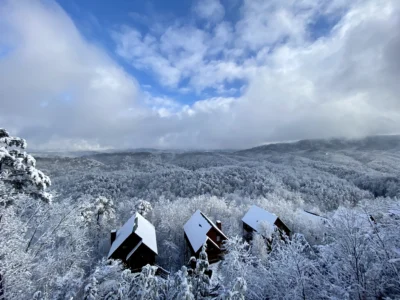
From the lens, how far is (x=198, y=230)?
28.9m

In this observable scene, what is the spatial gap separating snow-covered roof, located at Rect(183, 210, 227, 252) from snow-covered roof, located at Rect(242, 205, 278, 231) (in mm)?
8983

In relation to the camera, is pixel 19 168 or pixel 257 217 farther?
pixel 257 217

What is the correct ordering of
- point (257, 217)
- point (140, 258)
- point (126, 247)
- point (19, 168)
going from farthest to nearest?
point (257, 217) < point (126, 247) < point (140, 258) < point (19, 168)

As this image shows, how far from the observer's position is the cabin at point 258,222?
109ft

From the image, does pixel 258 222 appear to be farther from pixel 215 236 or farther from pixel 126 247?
pixel 126 247

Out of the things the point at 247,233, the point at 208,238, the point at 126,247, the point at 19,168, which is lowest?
the point at 247,233

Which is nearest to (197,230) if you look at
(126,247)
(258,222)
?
(126,247)

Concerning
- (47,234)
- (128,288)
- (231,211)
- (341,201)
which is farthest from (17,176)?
(341,201)

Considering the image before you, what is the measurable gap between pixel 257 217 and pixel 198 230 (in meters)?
13.0

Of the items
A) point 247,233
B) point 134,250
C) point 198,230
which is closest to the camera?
point 134,250

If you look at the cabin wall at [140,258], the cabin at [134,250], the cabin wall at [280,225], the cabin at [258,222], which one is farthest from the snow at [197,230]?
the cabin wall at [280,225]

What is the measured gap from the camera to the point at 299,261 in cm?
1055

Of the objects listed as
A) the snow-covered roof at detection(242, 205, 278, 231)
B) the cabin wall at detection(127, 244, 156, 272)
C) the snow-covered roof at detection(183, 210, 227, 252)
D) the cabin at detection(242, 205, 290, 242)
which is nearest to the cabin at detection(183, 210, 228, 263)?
the snow-covered roof at detection(183, 210, 227, 252)

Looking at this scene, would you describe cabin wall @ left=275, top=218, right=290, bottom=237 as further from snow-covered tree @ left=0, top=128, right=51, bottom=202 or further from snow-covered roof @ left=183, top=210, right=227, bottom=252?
snow-covered tree @ left=0, top=128, right=51, bottom=202
